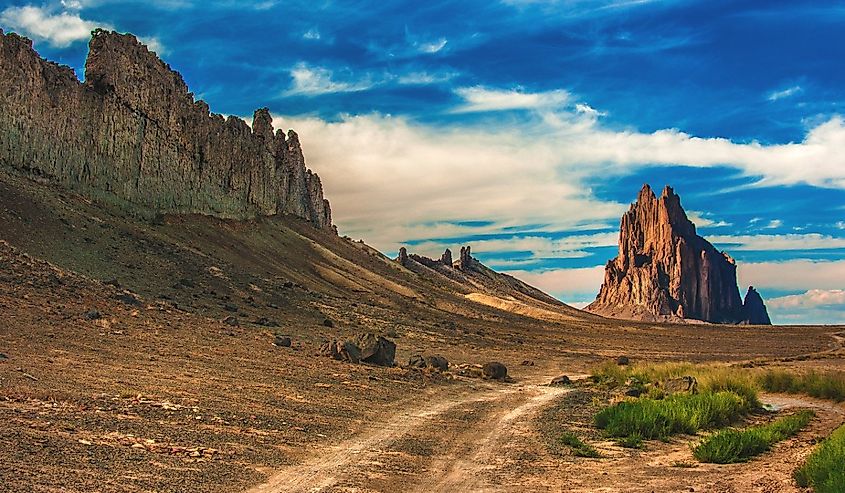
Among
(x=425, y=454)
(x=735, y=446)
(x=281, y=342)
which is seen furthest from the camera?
(x=281, y=342)

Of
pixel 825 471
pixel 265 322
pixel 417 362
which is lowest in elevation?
pixel 825 471

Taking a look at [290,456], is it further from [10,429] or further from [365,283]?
[365,283]

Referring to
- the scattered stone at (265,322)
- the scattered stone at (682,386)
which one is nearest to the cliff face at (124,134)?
the scattered stone at (265,322)

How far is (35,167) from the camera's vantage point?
1826 inches

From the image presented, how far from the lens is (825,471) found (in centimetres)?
923

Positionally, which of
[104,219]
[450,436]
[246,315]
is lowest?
[450,436]

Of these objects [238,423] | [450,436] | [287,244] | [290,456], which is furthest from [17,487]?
[287,244]

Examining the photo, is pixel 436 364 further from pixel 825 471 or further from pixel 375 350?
pixel 825 471

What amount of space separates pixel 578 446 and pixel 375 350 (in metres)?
13.7

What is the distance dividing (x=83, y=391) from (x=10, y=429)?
387cm

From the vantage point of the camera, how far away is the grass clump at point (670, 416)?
15.5 m

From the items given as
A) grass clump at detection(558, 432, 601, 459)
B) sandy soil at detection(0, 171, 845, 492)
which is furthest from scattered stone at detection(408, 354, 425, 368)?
grass clump at detection(558, 432, 601, 459)

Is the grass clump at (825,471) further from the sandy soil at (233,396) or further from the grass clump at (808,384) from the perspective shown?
the grass clump at (808,384)

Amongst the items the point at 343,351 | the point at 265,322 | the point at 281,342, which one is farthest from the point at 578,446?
the point at 265,322
